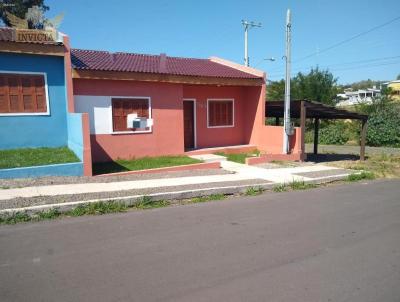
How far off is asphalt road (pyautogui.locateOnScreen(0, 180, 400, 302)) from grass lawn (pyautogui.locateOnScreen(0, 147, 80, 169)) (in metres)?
3.78

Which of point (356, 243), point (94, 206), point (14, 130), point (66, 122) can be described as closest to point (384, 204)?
point (356, 243)

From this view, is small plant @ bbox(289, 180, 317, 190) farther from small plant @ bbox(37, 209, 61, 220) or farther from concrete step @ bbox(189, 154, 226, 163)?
small plant @ bbox(37, 209, 61, 220)

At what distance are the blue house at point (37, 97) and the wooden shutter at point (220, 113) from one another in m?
6.96

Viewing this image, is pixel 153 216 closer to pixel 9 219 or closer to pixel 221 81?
pixel 9 219

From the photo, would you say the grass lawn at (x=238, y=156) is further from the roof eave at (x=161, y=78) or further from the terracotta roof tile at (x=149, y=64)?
the terracotta roof tile at (x=149, y=64)

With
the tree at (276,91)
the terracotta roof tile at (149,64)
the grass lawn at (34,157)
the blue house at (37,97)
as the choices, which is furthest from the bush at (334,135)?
the grass lawn at (34,157)

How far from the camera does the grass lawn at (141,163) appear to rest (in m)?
11.2

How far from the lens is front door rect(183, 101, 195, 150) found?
52.2ft

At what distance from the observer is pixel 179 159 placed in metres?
13.2

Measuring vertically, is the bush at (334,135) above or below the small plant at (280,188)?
above

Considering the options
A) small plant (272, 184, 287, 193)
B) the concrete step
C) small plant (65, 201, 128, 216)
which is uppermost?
the concrete step

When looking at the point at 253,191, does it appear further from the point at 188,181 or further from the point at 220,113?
the point at 220,113

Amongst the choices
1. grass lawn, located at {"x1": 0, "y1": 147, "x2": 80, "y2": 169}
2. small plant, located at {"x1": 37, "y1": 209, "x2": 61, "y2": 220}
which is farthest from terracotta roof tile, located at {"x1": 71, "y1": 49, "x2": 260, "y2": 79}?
small plant, located at {"x1": 37, "y1": 209, "x2": 61, "y2": 220}

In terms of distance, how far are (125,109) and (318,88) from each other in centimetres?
2584
